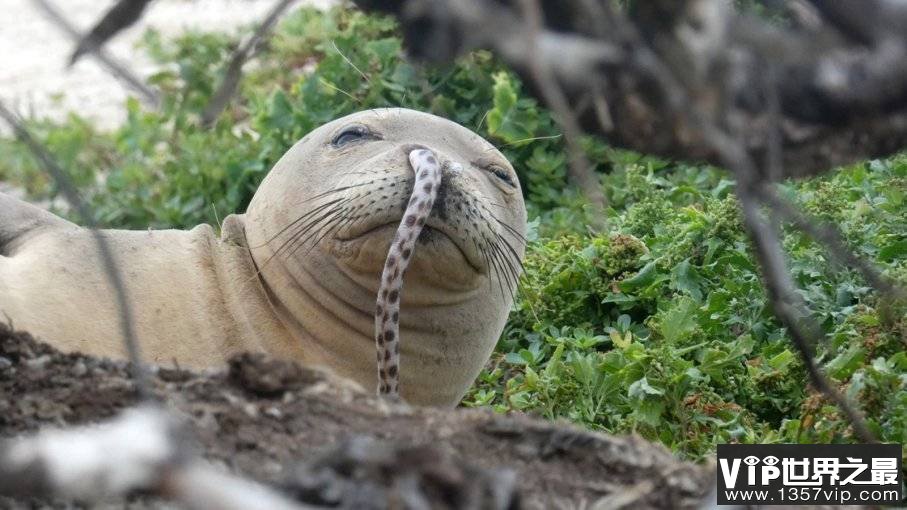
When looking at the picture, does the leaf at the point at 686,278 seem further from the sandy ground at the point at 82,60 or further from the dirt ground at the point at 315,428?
the sandy ground at the point at 82,60

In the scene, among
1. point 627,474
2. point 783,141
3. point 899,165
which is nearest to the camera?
point 783,141

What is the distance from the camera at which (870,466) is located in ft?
11.1

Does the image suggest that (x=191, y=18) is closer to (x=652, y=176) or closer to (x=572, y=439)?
Result: (x=652, y=176)

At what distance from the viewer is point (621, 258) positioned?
5.80 m

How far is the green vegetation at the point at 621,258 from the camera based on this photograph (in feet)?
15.3

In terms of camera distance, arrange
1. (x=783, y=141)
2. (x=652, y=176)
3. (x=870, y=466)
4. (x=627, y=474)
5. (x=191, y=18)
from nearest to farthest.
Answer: (x=783, y=141) → (x=627, y=474) → (x=870, y=466) → (x=652, y=176) → (x=191, y=18)

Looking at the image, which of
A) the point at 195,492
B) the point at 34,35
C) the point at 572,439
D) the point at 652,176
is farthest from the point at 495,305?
the point at 34,35

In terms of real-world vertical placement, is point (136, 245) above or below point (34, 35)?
below

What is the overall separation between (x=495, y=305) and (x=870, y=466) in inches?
80.2

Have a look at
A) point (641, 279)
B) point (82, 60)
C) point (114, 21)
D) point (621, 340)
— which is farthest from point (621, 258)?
Result: point (82, 60)

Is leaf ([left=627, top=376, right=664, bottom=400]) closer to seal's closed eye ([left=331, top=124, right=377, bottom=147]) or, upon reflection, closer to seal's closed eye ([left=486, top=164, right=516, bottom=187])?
seal's closed eye ([left=486, top=164, right=516, bottom=187])

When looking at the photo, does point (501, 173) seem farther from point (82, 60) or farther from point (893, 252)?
point (82, 60)

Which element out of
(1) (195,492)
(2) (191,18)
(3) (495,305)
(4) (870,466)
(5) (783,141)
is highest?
(2) (191,18)

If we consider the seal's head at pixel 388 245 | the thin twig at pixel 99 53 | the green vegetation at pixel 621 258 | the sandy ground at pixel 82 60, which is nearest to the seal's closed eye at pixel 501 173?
the seal's head at pixel 388 245
